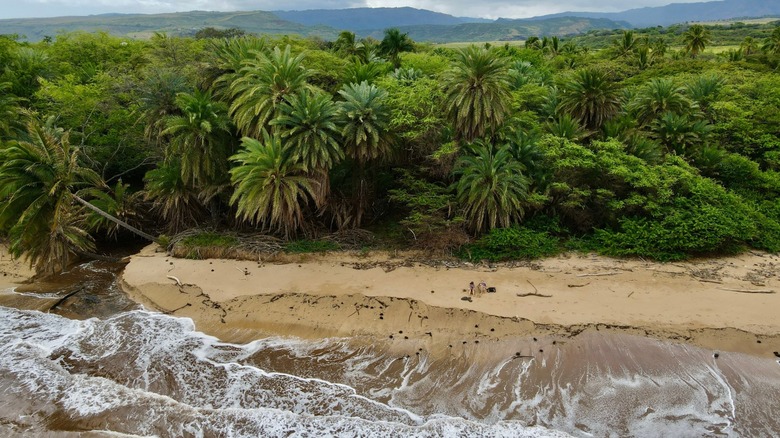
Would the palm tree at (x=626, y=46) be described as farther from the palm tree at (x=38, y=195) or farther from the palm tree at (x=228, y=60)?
the palm tree at (x=38, y=195)

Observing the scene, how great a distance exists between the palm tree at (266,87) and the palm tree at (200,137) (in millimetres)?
1013

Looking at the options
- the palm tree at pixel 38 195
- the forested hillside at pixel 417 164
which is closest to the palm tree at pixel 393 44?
the forested hillside at pixel 417 164

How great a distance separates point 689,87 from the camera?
835 inches

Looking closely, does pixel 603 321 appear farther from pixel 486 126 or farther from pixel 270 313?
pixel 270 313

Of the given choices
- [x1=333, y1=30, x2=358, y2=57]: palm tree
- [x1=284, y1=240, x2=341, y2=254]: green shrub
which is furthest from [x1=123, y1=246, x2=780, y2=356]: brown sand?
[x1=333, y1=30, x2=358, y2=57]: palm tree

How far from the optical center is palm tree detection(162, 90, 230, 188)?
1560cm

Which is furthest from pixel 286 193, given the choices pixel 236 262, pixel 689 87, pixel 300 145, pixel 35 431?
pixel 689 87

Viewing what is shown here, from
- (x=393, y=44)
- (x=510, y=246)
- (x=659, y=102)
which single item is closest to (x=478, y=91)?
(x=510, y=246)

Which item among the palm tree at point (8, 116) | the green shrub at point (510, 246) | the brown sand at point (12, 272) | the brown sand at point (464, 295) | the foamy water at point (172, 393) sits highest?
the palm tree at point (8, 116)

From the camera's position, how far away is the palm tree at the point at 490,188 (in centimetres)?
1535

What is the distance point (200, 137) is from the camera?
52.0 feet

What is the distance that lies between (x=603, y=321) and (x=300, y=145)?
1124cm

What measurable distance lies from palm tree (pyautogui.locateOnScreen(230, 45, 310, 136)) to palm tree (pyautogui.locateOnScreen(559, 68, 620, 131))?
1179 cm

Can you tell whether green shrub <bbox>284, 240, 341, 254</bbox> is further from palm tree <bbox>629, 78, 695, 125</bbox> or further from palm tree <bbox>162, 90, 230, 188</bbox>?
palm tree <bbox>629, 78, 695, 125</bbox>
